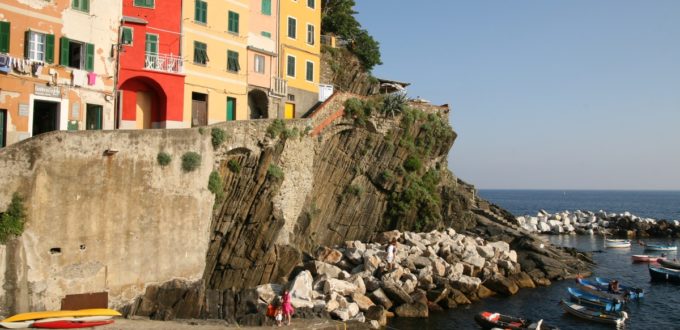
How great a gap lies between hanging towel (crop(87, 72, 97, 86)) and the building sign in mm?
1546

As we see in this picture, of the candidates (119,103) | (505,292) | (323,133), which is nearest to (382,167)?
(323,133)

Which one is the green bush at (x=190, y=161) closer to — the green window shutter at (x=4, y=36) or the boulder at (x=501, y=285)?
the green window shutter at (x=4, y=36)

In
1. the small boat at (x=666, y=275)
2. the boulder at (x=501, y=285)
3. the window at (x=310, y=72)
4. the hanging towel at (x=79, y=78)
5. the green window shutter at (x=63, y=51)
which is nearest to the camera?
the green window shutter at (x=63, y=51)

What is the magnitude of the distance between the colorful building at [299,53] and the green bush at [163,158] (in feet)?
51.0

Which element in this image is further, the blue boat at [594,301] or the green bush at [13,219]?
the blue boat at [594,301]

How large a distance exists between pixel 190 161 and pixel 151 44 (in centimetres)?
882

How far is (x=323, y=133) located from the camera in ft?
117

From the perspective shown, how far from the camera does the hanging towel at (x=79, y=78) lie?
24875 millimetres

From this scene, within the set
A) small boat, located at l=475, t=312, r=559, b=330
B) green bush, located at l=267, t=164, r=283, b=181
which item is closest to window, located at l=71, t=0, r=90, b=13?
green bush, located at l=267, t=164, r=283, b=181

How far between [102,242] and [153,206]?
2.71m

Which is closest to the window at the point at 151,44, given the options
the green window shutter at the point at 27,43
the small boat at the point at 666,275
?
the green window shutter at the point at 27,43

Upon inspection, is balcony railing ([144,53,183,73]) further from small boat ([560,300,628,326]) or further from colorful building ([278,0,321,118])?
small boat ([560,300,628,326])

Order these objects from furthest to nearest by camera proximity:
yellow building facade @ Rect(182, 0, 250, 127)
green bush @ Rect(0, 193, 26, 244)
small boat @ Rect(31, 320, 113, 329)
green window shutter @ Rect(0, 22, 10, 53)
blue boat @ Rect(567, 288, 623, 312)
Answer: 1. yellow building facade @ Rect(182, 0, 250, 127)
2. blue boat @ Rect(567, 288, 623, 312)
3. green window shutter @ Rect(0, 22, 10, 53)
4. green bush @ Rect(0, 193, 26, 244)
5. small boat @ Rect(31, 320, 113, 329)

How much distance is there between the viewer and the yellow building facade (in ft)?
103
